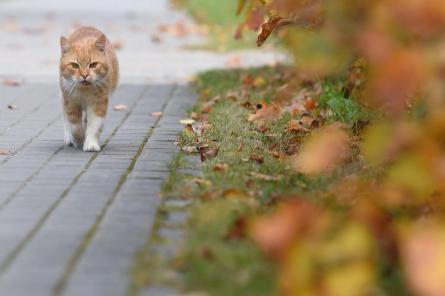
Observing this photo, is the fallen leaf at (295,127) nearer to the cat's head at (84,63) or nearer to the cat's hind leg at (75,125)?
the cat's head at (84,63)

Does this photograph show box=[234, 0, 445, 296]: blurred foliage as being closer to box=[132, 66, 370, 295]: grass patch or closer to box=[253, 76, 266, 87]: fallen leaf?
box=[132, 66, 370, 295]: grass patch

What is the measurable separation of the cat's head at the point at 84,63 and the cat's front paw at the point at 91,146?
389mm

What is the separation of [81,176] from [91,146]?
2.83 ft

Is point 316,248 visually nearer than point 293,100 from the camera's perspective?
Yes

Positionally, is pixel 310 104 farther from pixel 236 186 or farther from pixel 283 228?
pixel 283 228

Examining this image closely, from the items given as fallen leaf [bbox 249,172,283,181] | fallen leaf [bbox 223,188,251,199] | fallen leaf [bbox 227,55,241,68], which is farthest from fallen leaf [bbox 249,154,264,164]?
fallen leaf [bbox 227,55,241,68]

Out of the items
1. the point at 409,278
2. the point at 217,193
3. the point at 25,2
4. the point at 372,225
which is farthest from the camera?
the point at 25,2

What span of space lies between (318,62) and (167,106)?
5.48 m

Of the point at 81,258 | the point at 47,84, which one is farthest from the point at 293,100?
the point at 81,258

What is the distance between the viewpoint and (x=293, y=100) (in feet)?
28.4

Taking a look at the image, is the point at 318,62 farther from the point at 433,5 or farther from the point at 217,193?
the point at 217,193

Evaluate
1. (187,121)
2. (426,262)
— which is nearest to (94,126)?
(187,121)

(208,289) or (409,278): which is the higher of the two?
(409,278)

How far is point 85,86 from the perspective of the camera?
690 cm
